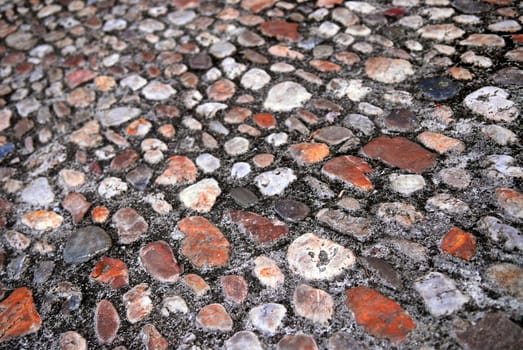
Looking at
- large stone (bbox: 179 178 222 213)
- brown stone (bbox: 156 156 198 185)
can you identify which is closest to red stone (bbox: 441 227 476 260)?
large stone (bbox: 179 178 222 213)

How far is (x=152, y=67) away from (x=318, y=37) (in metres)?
0.87

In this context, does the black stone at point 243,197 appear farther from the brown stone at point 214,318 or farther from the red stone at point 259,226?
the brown stone at point 214,318

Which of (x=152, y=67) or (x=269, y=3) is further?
(x=269, y=3)

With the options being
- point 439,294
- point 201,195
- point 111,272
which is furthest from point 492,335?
point 111,272

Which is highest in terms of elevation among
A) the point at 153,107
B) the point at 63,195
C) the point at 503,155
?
the point at 503,155

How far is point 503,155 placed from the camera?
177 cm

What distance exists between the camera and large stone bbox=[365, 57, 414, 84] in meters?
2.22

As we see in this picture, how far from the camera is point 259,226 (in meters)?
1.76

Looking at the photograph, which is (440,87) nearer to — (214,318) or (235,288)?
(235,288)

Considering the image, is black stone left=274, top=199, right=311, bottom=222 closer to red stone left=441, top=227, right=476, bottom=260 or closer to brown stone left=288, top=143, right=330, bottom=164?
brown stone left=288, top=143, right=330, bottom=164

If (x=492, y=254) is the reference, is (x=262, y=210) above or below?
below

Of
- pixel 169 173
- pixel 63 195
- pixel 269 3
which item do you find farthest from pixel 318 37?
pixel 63 195

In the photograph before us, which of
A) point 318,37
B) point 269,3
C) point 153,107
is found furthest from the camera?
point 269,3

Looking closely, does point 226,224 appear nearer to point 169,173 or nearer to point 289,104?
point 169,173
